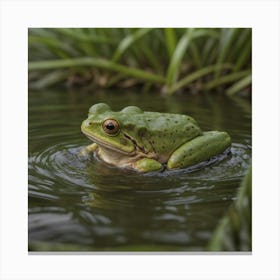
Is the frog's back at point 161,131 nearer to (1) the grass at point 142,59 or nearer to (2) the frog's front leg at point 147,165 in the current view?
(2) the frog's front leg at point 147,165

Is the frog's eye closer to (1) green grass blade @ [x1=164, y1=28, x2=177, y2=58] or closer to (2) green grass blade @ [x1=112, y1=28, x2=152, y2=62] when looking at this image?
(2) green grass blade @ [x1=112, y1=28, x2=152, y2=62]

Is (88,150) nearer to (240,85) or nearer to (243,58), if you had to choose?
(243,58)

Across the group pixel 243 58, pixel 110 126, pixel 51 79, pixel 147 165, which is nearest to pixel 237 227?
pixel 147 165

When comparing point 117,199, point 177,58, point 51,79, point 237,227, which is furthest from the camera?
point 51,79

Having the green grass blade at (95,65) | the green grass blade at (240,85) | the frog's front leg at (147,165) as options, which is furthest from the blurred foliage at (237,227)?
the green grass blade at (95,65)

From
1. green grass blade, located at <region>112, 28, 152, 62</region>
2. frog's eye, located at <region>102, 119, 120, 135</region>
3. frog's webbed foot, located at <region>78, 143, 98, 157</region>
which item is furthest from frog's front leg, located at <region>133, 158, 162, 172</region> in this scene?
green grass blade, located at <region>112, 28, 152, 62</region>
